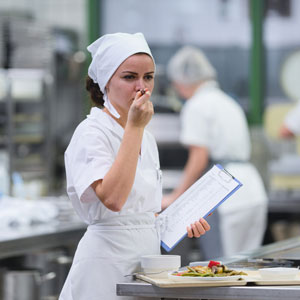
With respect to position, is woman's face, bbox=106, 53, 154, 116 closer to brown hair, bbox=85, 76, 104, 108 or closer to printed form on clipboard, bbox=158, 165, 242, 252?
brown hair, bbox=85, 76, 104, 108

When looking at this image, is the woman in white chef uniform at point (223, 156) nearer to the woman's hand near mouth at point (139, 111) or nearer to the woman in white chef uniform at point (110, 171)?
the woman in white chef uniform at point (110, 171)

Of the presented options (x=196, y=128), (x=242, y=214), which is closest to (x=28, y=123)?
(x=196, y=128)

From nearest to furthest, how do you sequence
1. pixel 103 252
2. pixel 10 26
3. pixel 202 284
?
pixel 202 284 < pixel 103 252 < pixel 10 26

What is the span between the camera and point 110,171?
2107 millimetres

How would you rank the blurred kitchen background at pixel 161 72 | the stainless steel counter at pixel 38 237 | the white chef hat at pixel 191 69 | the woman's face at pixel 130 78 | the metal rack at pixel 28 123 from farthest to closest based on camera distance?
1. the metal rack at pixel 28 123
2. the blurred kitchen background at pixel 161 72
3. the white chef hat at pixel 191 69
4. the stainless steel counter at pixel 38 237
5. the woman's face at pixel 130 78

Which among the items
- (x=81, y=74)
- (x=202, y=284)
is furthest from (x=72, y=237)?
(x=81, y=74)

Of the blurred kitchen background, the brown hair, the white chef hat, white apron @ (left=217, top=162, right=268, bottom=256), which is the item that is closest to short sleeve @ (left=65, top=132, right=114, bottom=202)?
the brown hair

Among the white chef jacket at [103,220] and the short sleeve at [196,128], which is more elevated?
the short sleeve at [196,128]

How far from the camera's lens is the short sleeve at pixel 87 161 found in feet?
7.00

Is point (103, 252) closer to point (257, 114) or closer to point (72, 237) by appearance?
point (72, 237)

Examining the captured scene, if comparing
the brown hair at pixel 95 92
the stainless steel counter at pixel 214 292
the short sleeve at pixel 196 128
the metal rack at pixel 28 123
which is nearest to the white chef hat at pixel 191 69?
the short sleeve at pixel 196 128

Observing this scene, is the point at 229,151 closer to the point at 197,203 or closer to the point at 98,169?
the point at 197,203

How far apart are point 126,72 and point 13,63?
4513 millimetres

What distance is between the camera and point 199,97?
4707 millimetres
